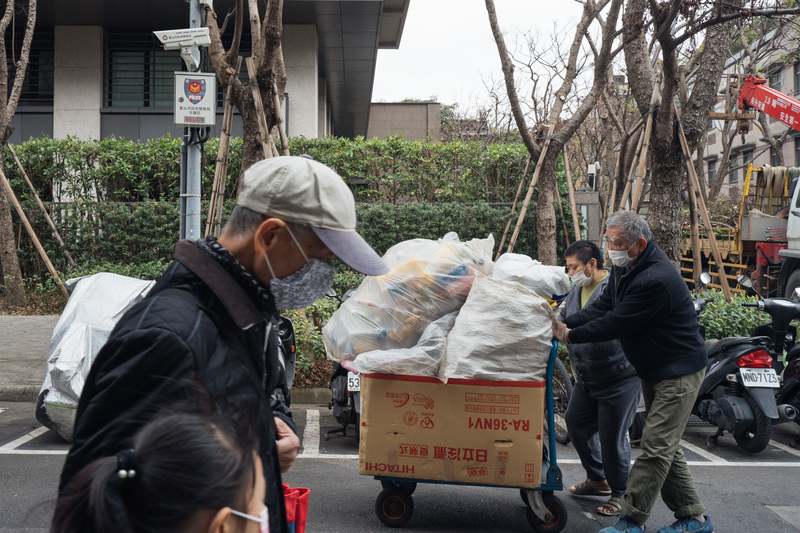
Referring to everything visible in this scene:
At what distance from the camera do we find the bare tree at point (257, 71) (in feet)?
26.0

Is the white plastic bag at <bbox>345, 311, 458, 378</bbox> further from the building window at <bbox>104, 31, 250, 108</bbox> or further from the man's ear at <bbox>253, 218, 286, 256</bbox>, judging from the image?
the building window at <bbox>104, 31, 250, 108</bbox>

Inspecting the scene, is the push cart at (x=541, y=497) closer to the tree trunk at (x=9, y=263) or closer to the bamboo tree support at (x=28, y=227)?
the bamboo tree support at (x=28, y=227)

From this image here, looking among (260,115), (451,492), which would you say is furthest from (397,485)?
(260,115)

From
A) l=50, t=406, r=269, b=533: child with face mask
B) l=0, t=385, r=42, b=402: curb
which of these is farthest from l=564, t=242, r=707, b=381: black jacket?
l=0, t=385, r=42, b=402: curb

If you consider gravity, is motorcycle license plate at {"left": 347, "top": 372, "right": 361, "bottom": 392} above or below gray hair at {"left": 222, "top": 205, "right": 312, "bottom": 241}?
below

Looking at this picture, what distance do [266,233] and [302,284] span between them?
18 cm

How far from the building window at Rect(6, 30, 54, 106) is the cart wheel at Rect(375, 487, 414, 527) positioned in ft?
47.9

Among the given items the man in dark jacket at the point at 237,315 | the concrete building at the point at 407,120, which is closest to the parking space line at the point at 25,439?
the man in dark jacket at the point at 237,315

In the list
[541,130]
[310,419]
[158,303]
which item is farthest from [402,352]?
[541,130]

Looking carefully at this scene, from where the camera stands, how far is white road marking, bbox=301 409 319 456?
590cm

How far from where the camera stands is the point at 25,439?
6027mm

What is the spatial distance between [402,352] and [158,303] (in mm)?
2614

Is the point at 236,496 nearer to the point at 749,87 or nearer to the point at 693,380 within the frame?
the point at 693,380

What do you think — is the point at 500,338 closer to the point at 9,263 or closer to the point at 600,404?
the point at 600,404
